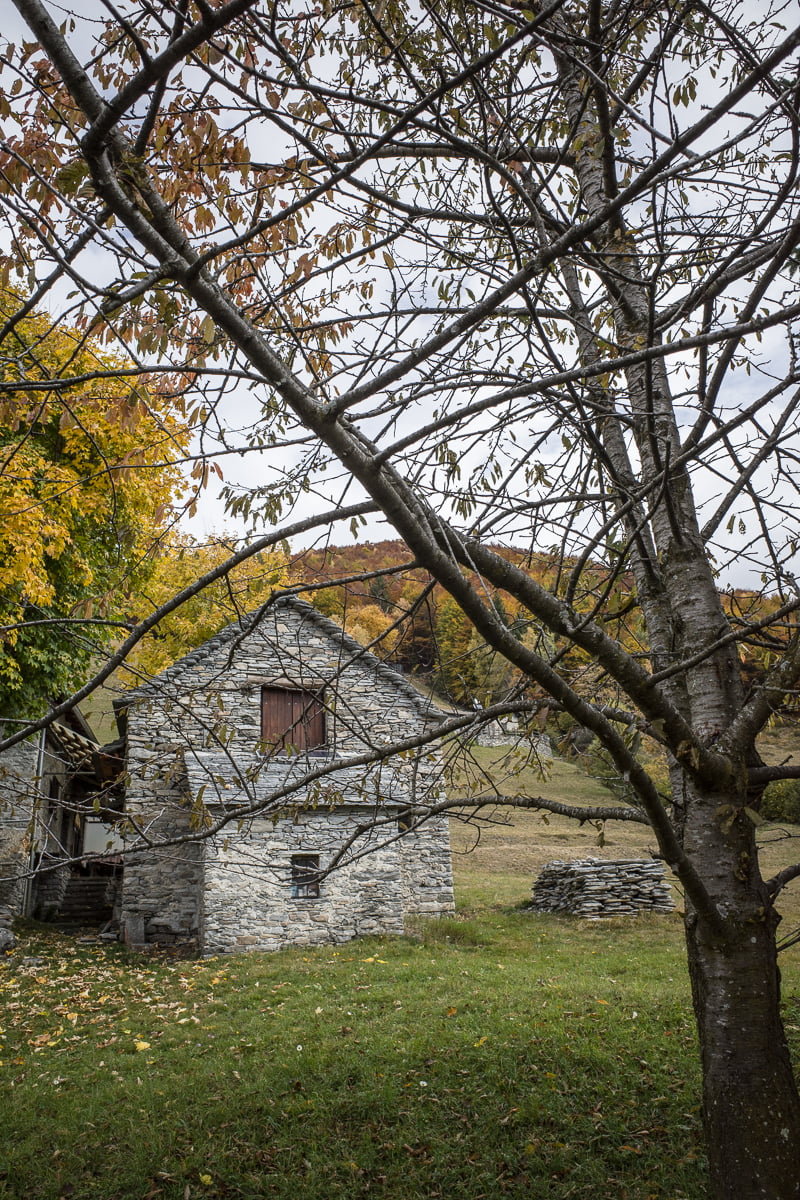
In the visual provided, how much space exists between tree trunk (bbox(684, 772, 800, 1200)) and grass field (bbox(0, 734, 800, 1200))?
0.98 meters

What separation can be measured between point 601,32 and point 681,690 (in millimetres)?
2836

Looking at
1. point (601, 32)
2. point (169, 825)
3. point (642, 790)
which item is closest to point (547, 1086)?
point (642, 790)

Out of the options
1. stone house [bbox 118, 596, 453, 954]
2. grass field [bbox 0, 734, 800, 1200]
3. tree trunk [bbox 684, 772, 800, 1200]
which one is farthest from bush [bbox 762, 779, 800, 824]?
tree trunk [bbox 684, 772, 800, 1200]

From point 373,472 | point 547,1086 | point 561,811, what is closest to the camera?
point 373,472

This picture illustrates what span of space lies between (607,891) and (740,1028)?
12954 millimetres

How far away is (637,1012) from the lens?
723 cm

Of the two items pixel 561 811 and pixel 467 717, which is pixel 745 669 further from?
pixel 467 717

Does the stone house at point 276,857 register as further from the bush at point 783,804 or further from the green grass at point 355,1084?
the bush at point 783,804

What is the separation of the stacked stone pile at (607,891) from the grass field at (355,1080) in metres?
4.03

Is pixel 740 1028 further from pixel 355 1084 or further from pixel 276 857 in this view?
pixel 276 857

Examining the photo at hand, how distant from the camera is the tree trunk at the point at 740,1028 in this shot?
2.71m

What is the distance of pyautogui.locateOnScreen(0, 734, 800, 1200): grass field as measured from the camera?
440 cm

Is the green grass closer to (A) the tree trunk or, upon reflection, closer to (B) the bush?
(A) the tree trunk

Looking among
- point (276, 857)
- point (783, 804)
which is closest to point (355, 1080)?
point (276, 857)
